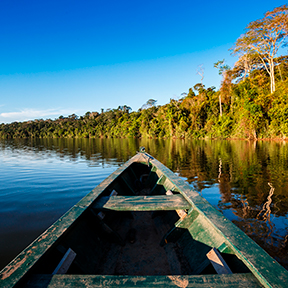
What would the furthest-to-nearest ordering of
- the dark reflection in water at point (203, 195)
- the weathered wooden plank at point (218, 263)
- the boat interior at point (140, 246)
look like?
the dark reflection in water at point (203, 195)
the boat interior at point (140, 246)
the weathered wooden plank at point (218, 263)

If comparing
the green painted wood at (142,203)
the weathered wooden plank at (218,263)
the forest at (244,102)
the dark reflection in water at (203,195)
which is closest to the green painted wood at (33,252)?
the green painted wood at (142,203)

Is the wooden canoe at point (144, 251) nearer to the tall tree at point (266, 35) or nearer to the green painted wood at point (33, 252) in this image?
the green painted wood at point (33, 252)

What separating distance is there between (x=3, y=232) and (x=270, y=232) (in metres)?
4.94

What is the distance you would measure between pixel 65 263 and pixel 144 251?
1.30 meters

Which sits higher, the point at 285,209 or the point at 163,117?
the point at 163,117

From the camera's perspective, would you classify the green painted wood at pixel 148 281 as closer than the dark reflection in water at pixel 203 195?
Yes

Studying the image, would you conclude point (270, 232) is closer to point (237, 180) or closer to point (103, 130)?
point (237, 180)

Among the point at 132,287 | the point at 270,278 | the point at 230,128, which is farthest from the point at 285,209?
the point at 230,128

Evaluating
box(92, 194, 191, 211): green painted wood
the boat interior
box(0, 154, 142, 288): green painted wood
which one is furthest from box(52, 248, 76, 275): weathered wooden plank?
box(92, 194, 191, 211): green painted wood

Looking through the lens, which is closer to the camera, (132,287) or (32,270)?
(132,287)

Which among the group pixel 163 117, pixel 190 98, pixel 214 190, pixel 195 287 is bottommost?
pixel 214 190

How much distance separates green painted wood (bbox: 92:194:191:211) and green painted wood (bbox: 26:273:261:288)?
39.4 inches

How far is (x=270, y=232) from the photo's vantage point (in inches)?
124

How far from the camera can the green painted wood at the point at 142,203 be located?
7.43 ft
